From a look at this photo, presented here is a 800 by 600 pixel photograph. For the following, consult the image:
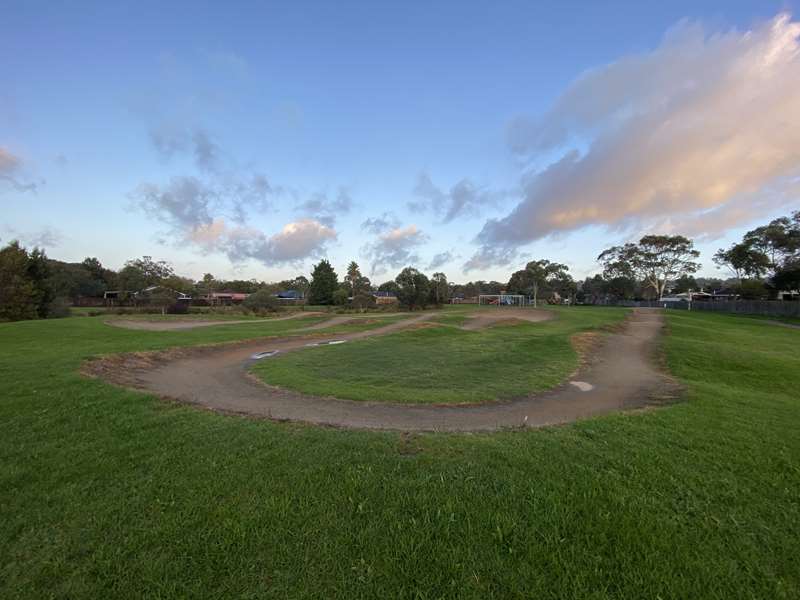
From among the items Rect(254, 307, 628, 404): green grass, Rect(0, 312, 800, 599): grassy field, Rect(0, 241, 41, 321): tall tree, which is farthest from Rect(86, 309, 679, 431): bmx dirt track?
Rect(0, 241, 41, 321): tall tree

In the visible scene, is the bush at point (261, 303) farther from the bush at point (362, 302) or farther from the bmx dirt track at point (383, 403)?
the bmx dirt track at point (383, 403)

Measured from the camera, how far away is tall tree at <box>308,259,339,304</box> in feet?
249

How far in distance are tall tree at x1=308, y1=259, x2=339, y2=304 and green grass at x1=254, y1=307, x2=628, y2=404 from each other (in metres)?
59.1

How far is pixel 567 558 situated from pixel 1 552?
14.3 ft

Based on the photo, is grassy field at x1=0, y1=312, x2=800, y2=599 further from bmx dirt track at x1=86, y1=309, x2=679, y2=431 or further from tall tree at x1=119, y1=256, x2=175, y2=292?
tall tree at x1=119, y1=256, x2=175, y2=292

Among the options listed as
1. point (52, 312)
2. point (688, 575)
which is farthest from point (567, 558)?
point (52, 312)

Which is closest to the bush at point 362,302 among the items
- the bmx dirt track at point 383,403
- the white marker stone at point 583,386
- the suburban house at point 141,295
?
the suburban house at point 141,295

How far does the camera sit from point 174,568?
2.54 meters

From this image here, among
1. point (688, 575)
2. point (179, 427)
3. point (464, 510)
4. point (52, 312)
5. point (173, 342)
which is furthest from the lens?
point (52, 312)

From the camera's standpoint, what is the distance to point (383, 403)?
25.5ft

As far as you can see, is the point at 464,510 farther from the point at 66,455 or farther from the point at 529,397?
the point at 529,397

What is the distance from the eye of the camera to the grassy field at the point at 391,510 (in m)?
2.45

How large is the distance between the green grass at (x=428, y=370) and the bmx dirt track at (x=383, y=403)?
55 cm

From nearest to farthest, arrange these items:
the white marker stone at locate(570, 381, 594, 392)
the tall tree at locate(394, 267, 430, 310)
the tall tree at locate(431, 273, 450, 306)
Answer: the white marker stone at locate(570, 381, 594, 392), the tall tree at locate(394, 267, 430, 310), the tall tree at locate(431, 273, 450, 306)
